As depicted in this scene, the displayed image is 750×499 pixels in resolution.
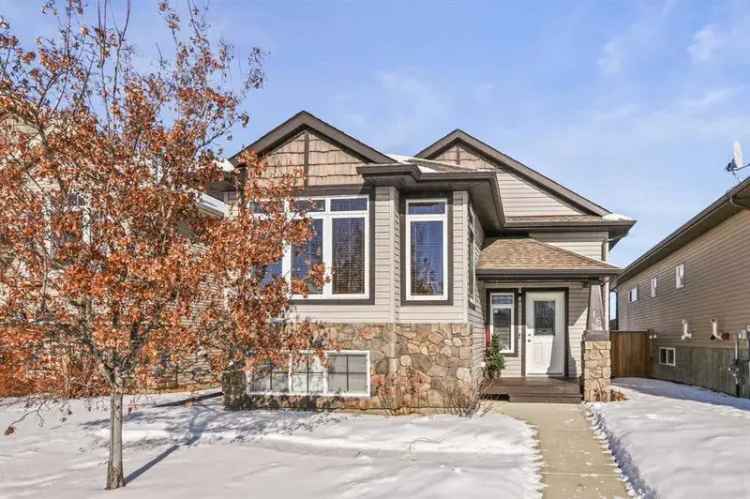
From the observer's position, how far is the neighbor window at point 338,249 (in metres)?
11.4

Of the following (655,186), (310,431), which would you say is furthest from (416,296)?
(655,186)

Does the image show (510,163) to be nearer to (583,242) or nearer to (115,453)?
(583,242)

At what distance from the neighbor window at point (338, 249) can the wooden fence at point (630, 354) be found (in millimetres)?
12772

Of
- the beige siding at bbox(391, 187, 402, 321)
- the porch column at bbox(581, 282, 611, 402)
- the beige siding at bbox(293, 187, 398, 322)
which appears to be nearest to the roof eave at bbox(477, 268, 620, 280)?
the porch column at bbox(581, 282, 611, 402)

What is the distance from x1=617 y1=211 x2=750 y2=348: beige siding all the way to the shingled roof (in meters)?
3.07

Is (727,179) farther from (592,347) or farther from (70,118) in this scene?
(70,118)

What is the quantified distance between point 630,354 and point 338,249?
45.6 ft

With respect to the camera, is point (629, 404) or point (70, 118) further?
point (629, 404)

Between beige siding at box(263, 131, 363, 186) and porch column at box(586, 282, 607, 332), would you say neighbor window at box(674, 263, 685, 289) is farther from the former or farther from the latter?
beige siding at box(263, 131, 363, 186)

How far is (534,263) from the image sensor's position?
46.4 ft

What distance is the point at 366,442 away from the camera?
8.98 m

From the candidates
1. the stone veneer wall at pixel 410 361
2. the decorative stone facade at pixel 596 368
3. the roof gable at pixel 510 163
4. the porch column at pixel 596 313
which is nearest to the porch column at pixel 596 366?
the decorative stone facade at pixel 596 368

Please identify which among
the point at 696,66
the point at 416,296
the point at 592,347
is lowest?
the point at 592,347

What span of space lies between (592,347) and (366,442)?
6166mm
